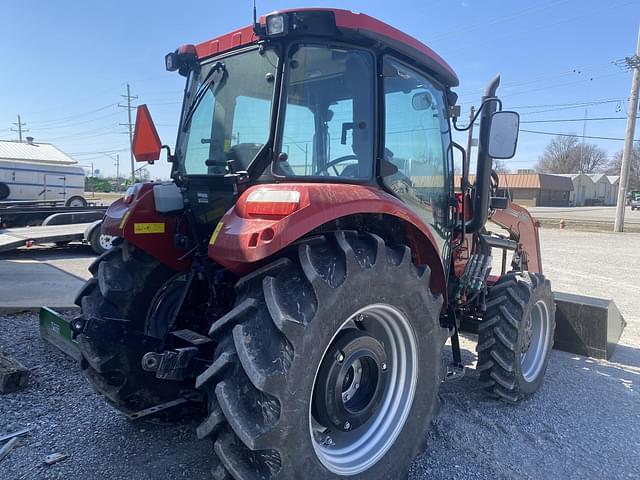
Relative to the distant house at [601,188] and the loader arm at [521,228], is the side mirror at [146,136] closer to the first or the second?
the loader arm at [521,228]

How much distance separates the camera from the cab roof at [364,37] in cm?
241

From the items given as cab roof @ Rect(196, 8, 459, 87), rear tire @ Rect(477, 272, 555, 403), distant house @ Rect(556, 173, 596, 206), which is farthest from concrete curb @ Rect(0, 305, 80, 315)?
distant house @ Rect(556, 173, 596, 206)

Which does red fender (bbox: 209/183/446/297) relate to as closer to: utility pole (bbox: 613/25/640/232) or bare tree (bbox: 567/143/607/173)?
utility pole (bbox: 613/25/640/232)

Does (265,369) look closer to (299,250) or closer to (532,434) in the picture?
(299,250)

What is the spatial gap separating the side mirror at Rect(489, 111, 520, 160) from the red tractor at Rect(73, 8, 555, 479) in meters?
0.01

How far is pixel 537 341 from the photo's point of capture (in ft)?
13.6

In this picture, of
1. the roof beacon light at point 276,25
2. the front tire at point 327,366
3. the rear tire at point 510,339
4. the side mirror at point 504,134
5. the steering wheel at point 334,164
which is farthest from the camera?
the rear tire at point 510,339

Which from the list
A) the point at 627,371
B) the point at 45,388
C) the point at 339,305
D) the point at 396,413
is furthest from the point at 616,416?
the point at 45,388

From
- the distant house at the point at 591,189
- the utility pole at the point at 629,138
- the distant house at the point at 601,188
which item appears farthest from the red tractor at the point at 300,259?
the distant house at the point at 601,188

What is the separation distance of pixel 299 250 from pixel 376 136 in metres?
1.00

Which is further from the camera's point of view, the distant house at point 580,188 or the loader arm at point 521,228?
Result: the distant house at point 580,188

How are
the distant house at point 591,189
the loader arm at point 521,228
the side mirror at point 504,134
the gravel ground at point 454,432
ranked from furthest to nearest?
the distant house at point 591,189 < the loader arm at point 521,228 < the side mirror at point 504,134 < the gravel ground at point 454,432

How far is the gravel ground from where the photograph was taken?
2.71m

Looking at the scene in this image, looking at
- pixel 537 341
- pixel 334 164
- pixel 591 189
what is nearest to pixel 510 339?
pixel 537 341
